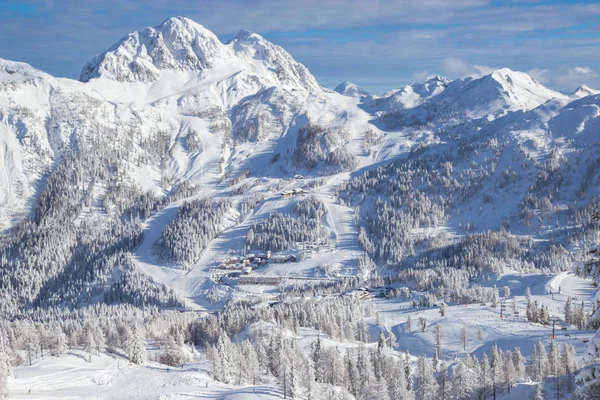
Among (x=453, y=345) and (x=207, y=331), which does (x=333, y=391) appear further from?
(x=207, y=331)

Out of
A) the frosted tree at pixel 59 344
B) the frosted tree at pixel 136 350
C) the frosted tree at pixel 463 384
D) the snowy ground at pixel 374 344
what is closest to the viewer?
the snowy ground at pixel 374 344

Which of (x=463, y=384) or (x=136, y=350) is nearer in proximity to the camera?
(x=463, y=384)

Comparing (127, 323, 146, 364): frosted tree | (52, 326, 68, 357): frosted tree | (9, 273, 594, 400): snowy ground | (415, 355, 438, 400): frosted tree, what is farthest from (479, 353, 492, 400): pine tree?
(52, 326, 68, 357): frosted tree

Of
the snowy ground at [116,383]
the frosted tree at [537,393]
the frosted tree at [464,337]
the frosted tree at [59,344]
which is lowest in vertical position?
the frosted tree at [464,337]

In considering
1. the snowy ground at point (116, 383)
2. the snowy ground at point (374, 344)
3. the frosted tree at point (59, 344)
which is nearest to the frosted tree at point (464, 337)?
the snowy ground at point (374, 344)

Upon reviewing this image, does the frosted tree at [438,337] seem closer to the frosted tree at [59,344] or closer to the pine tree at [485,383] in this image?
the pine tree at [485,383]

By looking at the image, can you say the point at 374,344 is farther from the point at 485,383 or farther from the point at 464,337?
the point at 485,383

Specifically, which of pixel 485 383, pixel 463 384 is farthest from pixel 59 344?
pixel 485 383

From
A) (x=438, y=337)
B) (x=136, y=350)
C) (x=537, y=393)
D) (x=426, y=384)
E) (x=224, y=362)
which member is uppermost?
(x=136, y=350)

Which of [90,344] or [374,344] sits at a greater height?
[90,344]

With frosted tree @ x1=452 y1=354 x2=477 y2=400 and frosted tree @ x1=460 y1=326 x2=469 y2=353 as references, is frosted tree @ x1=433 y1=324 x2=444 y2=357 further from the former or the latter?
frosted tree @ x1=452 y1=354 x2=477 y2=400

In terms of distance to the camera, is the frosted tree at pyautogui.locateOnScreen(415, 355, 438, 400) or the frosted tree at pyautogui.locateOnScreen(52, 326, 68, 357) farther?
the frosted tree at pyautogui.locateOnScreen(52, 326, 68, 357)
